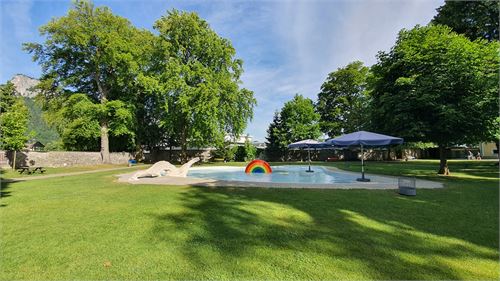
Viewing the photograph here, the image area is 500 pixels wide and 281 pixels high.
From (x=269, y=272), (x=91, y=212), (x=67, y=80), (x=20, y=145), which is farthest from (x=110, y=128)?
(x=269, y=272)

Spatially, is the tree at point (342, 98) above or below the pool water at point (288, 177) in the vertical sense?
above

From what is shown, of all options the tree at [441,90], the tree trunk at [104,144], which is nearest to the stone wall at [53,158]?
the tree trunk at [104,144]

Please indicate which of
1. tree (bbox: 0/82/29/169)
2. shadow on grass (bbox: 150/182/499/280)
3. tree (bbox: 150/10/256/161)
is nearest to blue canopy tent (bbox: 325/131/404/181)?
shadow on grass (bbox: 150/182/499/280)

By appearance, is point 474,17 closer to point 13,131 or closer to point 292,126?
point 292,126

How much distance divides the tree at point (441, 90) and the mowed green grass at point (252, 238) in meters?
6.43

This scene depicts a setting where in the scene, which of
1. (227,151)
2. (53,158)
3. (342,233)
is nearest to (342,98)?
(227,151)

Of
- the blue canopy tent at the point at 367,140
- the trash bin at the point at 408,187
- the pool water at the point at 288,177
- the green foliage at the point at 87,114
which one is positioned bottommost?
the pool water at the point at 288,177

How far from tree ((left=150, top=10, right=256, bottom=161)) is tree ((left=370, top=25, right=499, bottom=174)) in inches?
610

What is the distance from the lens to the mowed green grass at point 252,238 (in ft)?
10.4

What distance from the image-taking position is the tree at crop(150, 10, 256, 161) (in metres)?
25.3

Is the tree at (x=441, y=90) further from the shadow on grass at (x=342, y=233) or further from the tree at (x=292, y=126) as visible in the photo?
the tree at (x=292, y=126)

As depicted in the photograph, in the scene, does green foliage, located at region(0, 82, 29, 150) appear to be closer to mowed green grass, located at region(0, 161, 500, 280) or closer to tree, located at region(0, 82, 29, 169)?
tree, located at region(0, 82, 29, 169)

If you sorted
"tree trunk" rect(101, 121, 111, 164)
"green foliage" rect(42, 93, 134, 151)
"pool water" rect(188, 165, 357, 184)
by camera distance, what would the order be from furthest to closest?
1. "tree trunk" rect(101, 121, 111, 164)
2. "green foliage" rect(42, 93, 134, 151)
3. "pool water" rect(188, 165, 357, 184)

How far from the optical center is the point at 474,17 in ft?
69.3
